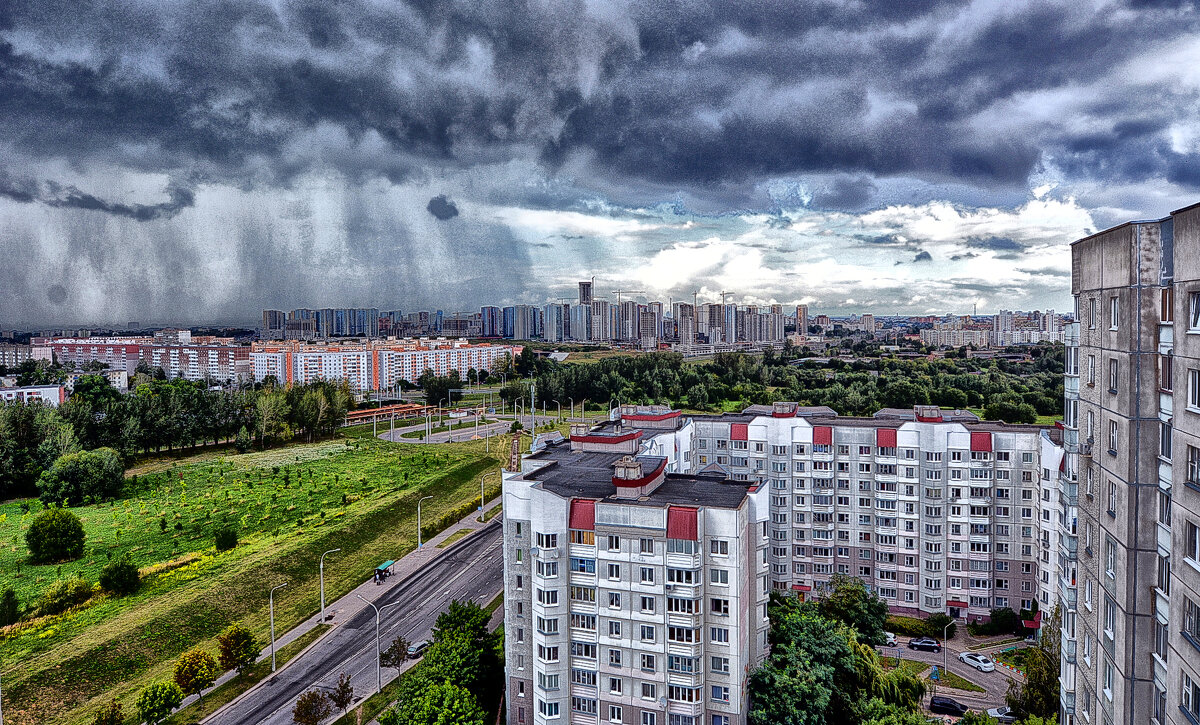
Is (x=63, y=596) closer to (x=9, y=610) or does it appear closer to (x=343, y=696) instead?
(x=9, y=610)

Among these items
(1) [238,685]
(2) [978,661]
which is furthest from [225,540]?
(2) [978,661]

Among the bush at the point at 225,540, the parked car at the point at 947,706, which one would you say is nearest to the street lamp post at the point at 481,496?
the bush at the point at 225,540

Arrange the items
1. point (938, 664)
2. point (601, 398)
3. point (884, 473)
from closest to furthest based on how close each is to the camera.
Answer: point (938, 664), point (884, 473), point (601, 398)

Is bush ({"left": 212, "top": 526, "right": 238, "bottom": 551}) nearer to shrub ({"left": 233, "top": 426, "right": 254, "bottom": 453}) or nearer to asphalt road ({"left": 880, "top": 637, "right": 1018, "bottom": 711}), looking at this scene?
shrub ({"left": 233, "top": 426, "right": 254, "bottom": 453})

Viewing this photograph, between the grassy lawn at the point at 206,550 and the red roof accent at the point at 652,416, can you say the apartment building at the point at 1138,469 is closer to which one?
the red roof accent at the point at 652,416

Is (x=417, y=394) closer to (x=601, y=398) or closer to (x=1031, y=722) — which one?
(x=601, y=398)

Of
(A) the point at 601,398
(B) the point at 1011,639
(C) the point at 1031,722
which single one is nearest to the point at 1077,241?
(C) the point at 1031,722
